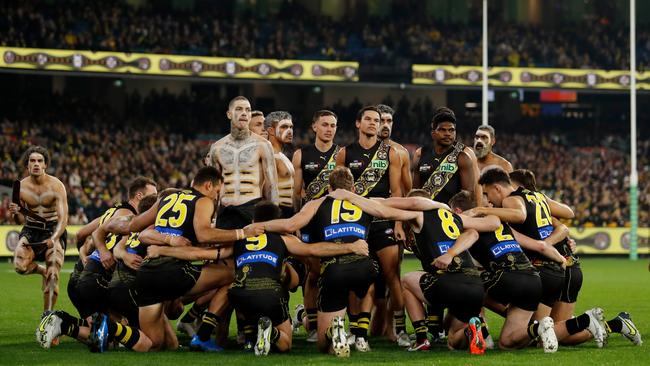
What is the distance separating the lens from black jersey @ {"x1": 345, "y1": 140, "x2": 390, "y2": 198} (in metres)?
13.5

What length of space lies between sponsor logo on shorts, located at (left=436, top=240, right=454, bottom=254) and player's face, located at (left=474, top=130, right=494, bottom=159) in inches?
155

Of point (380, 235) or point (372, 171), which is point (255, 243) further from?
point (372, 171)

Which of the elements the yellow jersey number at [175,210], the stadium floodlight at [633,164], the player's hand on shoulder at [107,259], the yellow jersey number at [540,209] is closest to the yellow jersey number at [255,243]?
the yellow jersey number at [175,210]

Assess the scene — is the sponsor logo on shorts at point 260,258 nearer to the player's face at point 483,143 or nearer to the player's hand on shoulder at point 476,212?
the player's hand on shoulder at point 476,212

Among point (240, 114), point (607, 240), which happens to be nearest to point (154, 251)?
point (240, 114)

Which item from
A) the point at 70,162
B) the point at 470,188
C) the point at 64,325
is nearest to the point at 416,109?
the point at 70,162

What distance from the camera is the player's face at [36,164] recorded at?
51.3ft

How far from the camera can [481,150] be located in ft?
49.5

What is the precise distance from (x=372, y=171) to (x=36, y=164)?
4.99 metres

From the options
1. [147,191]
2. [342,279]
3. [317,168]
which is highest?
[317,168]

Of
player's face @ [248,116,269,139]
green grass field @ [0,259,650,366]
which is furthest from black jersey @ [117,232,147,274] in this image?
player's face @ [248,116,269,139]

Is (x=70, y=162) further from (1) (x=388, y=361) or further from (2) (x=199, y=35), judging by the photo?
(1) (x=388, y=361)

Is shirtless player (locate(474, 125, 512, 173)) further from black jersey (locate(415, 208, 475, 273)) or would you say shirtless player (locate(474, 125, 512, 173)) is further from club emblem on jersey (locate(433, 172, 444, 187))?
black jersey (locate(415, 208, 475, 273))

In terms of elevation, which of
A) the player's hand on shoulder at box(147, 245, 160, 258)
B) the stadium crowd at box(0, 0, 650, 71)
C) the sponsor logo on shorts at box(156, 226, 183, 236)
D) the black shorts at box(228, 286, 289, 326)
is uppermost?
the stadium crowd at box(0, 0, 650, 71)
